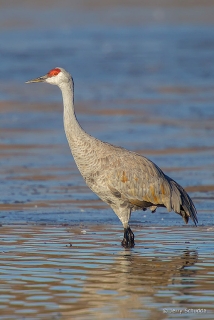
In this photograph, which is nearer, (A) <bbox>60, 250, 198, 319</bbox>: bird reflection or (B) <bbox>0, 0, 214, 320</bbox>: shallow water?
(A) <bbox>60, 250, 198, 319</bbox>: bird reflection

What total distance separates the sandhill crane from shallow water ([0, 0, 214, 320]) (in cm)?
35

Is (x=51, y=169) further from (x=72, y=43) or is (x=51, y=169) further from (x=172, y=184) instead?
(x=72, y=43)

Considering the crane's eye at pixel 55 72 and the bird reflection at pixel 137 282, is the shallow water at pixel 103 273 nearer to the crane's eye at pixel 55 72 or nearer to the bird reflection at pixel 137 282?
the bird reflection at pixel 137 282

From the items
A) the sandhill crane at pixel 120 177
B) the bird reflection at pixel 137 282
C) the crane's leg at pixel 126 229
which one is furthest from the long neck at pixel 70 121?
the bird reflection at pixel 137 282

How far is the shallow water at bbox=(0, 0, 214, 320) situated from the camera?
743 cm

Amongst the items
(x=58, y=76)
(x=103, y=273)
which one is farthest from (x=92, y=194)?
(x=103, y=273)

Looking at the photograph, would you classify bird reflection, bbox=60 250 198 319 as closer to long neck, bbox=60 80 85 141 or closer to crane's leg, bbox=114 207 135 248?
crane's leg, bbox=114 207 135 248

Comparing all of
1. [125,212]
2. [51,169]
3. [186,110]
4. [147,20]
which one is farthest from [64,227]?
[147,20]

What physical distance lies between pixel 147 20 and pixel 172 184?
3557cm

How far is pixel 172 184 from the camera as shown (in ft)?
Result: 32.7

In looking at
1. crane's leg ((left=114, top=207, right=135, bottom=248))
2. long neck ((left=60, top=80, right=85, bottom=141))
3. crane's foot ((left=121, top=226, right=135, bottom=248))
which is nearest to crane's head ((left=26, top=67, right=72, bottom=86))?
long neck ((left=60, top=80, right=85, bottom=141))

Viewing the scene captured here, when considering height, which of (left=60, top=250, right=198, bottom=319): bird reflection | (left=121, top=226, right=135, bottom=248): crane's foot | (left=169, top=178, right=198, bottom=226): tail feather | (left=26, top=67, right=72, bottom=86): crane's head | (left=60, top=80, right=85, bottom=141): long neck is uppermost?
(left=26, top=67, right=72, bottom=86): crane's head

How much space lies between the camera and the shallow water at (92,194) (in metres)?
7.43

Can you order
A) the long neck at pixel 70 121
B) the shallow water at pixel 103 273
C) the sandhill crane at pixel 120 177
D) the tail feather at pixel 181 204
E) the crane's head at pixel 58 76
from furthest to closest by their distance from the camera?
1. the crane's head at pixel 58 76
2. the tail feather at pixel 181 204
3. the long neck at pixel 70 121
4. the sandhill crane at pixel 120 177
5. the shallow water at pixel 103 273
